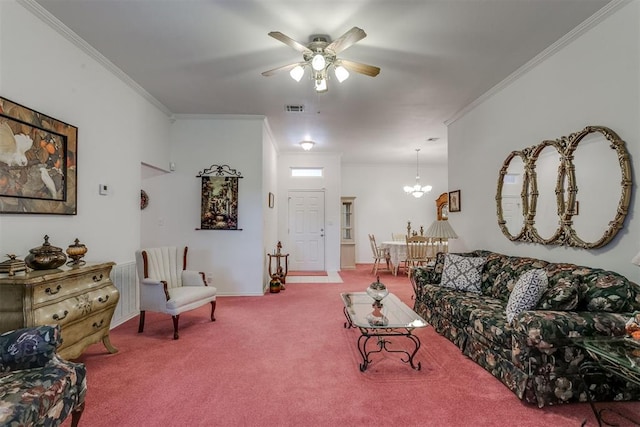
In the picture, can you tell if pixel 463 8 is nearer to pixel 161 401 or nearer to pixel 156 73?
pixel 156 73

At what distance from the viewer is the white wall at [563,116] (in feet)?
7.36

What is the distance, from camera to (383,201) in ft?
28.8

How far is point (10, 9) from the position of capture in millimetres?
Result: 2215

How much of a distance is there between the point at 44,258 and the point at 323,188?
5.66 meters

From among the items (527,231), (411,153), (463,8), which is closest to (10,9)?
(463,8)

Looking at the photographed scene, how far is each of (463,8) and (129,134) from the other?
147 inches

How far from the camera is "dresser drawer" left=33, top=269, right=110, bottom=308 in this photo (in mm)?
1995

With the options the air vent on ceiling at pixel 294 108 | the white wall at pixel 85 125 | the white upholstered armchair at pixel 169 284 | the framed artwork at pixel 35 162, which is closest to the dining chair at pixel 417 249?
the air vent on ceiling at pixel 294 108

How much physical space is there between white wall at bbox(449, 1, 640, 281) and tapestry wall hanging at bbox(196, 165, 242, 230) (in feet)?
11.7

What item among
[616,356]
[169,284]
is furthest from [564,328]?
[169,284]

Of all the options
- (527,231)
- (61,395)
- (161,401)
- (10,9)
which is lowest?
(161,401)

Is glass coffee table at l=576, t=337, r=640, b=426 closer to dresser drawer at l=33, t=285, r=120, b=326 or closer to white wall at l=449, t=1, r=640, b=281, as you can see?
white wall at l=449, t=1, r=640, b=281

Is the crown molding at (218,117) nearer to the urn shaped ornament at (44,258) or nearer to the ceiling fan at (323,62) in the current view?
the ceiling fan at (323,62)

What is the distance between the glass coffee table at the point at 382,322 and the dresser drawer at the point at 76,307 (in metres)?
2.09
